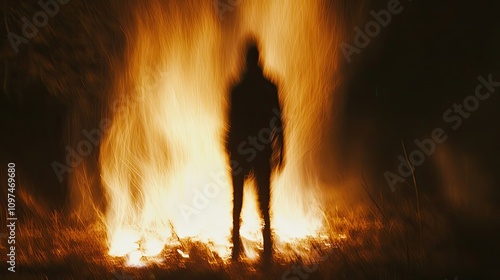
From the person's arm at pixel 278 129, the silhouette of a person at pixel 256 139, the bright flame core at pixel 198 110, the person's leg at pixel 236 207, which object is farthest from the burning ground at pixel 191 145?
the person's arm at pixel 278 129

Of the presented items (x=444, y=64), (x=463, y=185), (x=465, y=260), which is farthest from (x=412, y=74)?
(x=465, y=260)

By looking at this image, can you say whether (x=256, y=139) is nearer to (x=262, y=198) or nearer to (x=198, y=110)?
(x=262, y=198)

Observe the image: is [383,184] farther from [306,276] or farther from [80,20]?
[80,20]

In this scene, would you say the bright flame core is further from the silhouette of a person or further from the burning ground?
the silhouette of a person

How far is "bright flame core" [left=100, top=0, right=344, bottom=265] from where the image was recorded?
707 cm

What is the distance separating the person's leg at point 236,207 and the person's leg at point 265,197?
0.65 ft

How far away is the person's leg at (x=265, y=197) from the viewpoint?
5980 millimetres

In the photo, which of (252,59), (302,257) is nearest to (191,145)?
(252,59)

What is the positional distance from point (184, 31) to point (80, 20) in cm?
132

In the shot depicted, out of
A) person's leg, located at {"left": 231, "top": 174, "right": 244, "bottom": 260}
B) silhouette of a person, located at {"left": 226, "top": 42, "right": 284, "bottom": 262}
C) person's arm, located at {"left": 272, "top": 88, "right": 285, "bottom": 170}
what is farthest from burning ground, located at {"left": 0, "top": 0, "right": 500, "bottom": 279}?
person's arm, located at {"left": 272, "top": 88, "right": 285, "bottom": 170}

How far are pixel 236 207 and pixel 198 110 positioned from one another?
1.78m

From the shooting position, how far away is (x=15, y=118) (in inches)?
315

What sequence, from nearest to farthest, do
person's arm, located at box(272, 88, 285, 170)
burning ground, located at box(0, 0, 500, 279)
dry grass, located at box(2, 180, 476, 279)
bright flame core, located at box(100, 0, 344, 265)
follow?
dry grass, located at box(2, 180, 476, 279) < person's arm, located at box(272, 88, 285, 170) < burning ground, located at box(0, 0, 500, 279) < bright flame core, located at box(100, 0, 344, 265)

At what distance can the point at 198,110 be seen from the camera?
735cm
